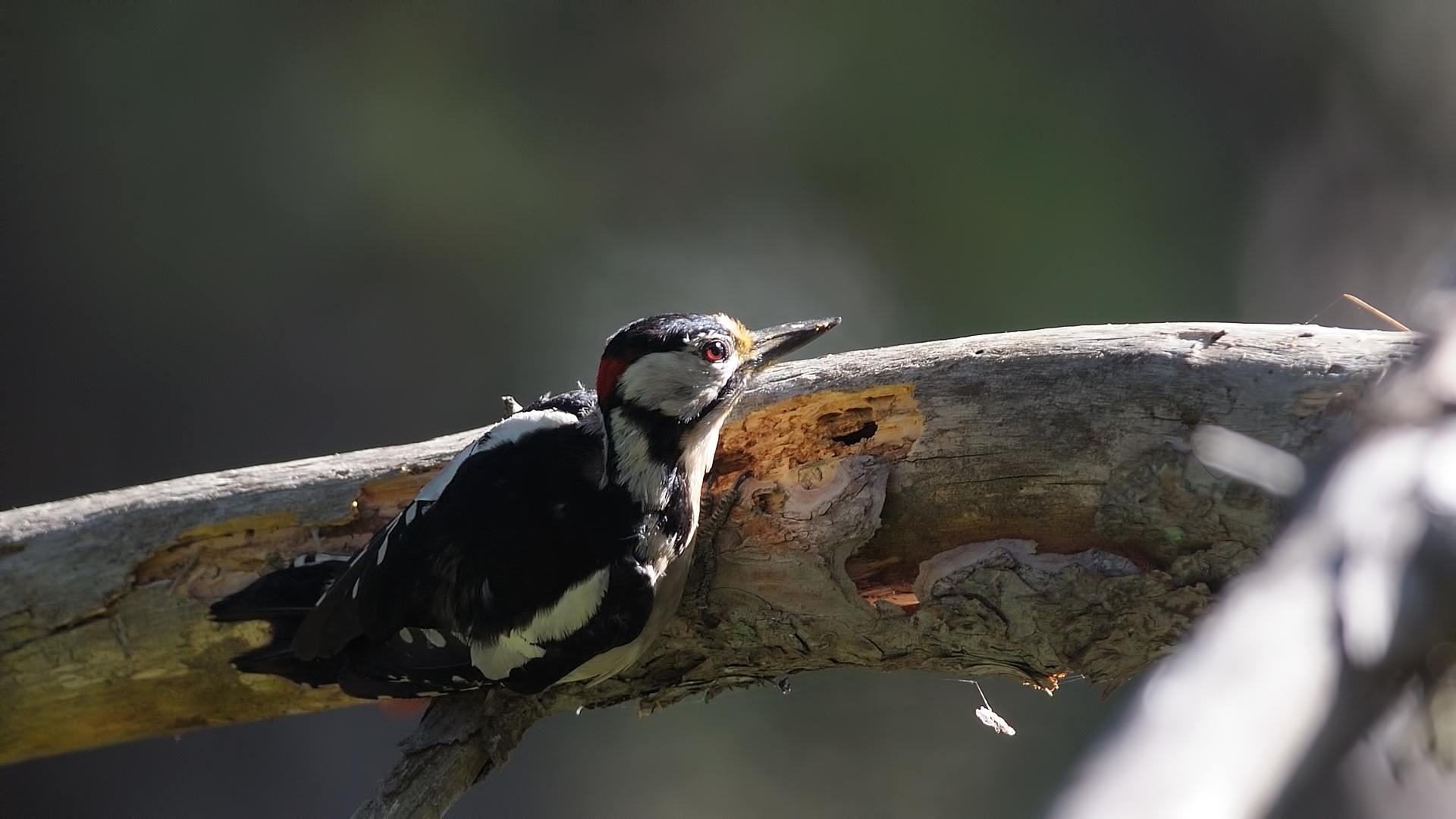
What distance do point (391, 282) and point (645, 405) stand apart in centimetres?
339

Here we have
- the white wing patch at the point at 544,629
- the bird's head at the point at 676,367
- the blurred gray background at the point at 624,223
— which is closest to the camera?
the white wing patch at the point at 544,629

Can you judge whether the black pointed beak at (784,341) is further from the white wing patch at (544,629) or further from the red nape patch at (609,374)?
the white wing patch at (544,629)

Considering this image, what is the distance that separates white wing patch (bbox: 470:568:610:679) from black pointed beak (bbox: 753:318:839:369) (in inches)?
18.3

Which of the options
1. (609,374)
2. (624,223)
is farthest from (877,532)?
(624,223)

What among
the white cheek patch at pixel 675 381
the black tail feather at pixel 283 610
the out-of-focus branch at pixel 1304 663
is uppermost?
the out-of-focus branch at pixel 1304 663

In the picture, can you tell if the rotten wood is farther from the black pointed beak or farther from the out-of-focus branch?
the out-of-focus branch

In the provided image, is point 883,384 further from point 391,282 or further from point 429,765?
point 391,282

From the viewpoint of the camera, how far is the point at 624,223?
18.1 feet

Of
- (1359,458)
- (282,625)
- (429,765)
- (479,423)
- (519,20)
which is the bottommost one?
(479,423)

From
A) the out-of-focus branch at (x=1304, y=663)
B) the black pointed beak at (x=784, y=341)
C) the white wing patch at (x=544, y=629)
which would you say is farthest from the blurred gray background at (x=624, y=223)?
the out-of-focus branch at (x=1304, y=663)

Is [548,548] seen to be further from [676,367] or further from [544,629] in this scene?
[676,367]

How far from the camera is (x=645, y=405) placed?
1.94m

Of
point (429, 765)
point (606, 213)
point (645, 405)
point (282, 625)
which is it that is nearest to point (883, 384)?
point (645, 405)

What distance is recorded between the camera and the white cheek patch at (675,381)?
1938mm
